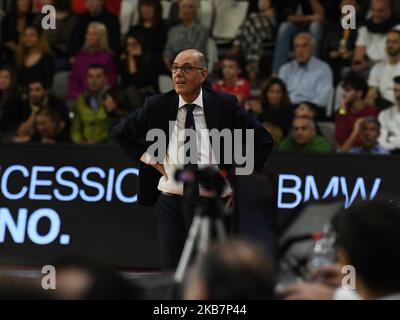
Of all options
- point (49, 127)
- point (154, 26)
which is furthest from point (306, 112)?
point (154, 26)

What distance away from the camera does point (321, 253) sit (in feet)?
21.0

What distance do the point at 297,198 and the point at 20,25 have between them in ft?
18.5

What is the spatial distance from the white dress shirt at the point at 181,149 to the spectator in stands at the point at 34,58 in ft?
21.1

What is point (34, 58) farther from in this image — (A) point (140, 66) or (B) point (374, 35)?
(B) point (374, 35)

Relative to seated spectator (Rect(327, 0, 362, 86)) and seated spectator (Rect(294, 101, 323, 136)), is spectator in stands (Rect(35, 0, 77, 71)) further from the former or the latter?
seated spectator (Rect(294, 101, 323, 136))

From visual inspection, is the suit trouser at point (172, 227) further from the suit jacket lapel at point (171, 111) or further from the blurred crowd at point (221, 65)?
the blurred crowd at point (221, 65)

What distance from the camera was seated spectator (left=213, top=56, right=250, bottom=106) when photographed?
46.3 ft

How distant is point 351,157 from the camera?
12.0 metres

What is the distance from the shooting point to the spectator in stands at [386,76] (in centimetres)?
1366

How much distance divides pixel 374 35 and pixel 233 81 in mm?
1821

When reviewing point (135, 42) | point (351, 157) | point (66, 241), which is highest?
point (135, 42)

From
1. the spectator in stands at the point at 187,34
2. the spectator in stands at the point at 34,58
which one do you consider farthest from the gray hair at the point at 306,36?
the spectator in stands at the point at 34,58

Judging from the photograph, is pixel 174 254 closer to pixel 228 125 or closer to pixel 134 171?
pixel 228 125
